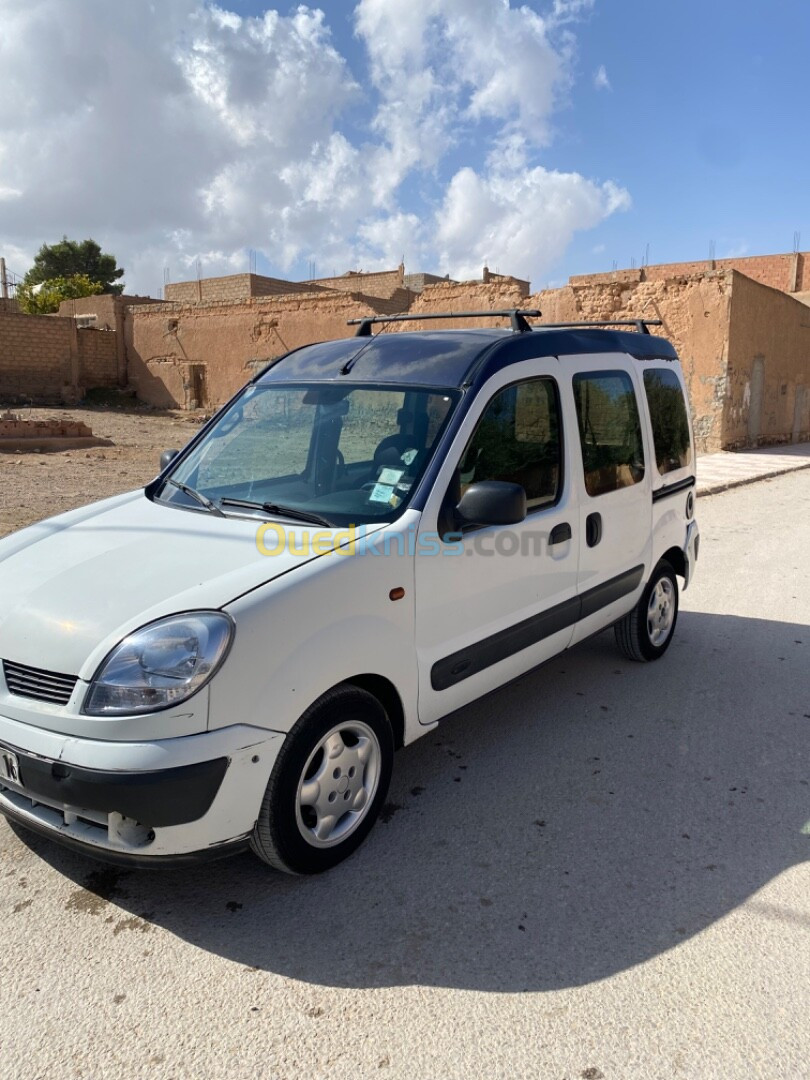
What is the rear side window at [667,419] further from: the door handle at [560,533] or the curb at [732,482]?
the curb at [732,482]

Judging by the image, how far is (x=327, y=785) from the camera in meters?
2.83

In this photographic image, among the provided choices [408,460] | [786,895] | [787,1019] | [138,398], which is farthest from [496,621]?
[138,398]

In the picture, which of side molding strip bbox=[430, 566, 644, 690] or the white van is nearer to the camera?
the white van

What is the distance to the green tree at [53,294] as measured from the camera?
147 ft

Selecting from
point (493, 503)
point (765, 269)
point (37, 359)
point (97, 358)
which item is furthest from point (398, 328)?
point (765, 269)

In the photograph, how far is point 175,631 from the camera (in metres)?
2.43

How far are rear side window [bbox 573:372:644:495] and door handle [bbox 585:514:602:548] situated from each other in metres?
0.13

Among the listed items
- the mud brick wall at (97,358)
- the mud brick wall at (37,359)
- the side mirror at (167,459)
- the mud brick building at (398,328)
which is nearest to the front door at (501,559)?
the side mirror at (167,459)

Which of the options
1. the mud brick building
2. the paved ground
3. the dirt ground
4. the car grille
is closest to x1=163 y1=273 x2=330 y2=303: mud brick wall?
the mud brick building

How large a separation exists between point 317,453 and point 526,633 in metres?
1.26

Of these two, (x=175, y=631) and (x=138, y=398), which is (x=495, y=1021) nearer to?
(x=175, y=631)

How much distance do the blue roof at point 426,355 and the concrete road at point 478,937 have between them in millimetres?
1774

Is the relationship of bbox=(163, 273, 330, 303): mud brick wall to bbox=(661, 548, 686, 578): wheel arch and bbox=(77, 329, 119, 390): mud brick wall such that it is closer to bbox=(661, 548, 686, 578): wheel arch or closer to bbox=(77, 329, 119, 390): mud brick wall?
bbox=(77, 329, 119, 390): mud brick wall

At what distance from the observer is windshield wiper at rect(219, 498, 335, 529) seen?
9.97 ft
